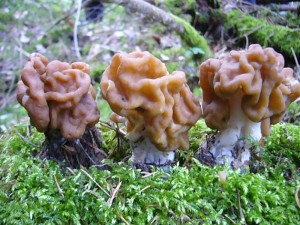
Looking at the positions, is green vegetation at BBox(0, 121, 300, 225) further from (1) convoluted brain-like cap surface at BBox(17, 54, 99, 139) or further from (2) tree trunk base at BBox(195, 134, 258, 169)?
(1) convoluted brain-like cap surface at BBox(17, 54, 99, 139)

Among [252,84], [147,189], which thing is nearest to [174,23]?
[252,84]

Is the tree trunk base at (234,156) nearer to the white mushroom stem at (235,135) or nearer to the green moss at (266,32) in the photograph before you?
the white mushroom stem at (235,135)

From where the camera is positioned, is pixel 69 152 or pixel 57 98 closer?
pixel 57 98

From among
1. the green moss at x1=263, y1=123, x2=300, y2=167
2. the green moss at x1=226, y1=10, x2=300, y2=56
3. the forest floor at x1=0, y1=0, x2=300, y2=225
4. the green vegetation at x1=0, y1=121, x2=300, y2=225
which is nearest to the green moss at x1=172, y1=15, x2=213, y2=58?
the green moss at x1=226, y1=10, x2=300, y2=56

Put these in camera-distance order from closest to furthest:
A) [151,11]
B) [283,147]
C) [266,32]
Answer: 1. [283,147]
2. [266,32]
3. [151,11]

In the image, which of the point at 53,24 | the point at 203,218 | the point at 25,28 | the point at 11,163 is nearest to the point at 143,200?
the point at 203,218

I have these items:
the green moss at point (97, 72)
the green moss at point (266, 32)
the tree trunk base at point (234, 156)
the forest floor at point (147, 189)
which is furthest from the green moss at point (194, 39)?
the tree trunk base at point (234, 156)

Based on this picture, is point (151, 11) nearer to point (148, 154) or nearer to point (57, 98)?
point (148, 154)
